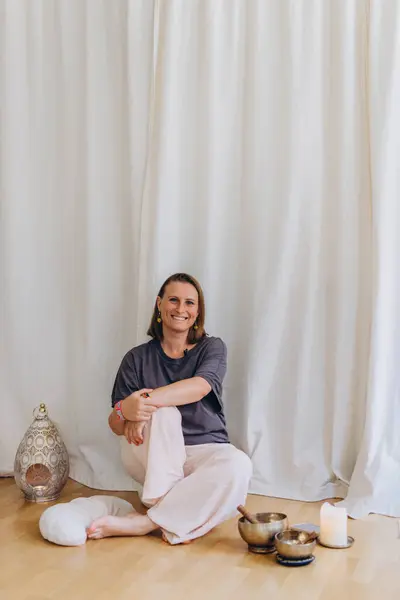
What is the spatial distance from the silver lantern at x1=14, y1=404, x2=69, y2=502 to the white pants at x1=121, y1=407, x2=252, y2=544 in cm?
55

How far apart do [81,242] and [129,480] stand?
105cm

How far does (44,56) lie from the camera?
3547 mm

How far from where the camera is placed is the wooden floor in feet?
7.45

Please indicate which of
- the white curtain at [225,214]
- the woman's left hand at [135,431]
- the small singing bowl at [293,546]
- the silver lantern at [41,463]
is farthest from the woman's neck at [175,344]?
the small singing bowl at [293,546]

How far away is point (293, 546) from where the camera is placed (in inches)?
96.7

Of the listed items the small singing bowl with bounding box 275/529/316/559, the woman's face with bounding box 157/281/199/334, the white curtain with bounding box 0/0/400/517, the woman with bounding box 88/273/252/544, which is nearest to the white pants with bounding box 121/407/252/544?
the woman with bounding box 88/273/252/544

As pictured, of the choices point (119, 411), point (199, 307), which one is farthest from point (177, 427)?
point (199, 307)

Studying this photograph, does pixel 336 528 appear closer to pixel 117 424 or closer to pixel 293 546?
pixel 293 546

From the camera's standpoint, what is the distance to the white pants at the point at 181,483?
2709 mm

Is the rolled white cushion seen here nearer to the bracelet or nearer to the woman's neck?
the bracelet

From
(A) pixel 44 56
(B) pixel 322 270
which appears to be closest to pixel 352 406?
(B) pixel 322 270

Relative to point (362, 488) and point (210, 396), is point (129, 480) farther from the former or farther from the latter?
point (362, 488)

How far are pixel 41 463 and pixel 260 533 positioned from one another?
1.05 metres

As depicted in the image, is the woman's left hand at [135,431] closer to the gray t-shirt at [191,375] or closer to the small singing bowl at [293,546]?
the gray t-shirt at [191,375]
